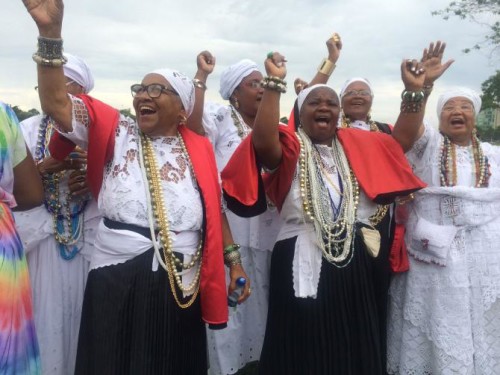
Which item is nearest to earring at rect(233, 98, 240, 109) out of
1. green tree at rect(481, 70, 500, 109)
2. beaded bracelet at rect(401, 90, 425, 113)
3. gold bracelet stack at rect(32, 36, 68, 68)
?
beaded bracelet at rect(401, 90, 425, 113)

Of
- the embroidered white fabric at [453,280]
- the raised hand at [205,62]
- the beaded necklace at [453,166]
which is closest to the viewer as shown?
the embroidered white fabric at [453,280]

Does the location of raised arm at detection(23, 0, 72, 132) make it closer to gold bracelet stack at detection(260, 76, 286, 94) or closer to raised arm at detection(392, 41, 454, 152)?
gold bracelet stack at detection(260, 76, 286, 94)

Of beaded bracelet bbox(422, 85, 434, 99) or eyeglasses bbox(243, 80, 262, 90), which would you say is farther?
eyeglasses bbox(243, 80, 262, 90)

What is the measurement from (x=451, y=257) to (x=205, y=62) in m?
2.28

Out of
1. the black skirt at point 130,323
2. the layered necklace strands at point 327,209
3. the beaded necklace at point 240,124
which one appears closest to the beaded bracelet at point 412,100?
the layered necklace strands at point 327,209

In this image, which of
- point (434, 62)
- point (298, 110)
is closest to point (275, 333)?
point (298, 110)

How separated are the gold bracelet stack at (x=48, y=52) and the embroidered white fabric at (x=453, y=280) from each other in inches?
101

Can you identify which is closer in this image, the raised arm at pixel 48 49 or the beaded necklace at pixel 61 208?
the raised arm at pixel 48 49

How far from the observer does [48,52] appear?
7.86ft

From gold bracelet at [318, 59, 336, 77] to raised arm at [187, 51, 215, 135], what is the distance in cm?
84

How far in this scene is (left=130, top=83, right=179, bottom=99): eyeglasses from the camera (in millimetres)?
2852

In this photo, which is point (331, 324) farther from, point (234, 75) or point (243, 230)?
point (234, 75)

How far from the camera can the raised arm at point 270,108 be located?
2.84 metres

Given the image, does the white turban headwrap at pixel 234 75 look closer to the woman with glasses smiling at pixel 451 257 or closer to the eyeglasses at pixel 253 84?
the eyeglasses at pixel 253 84
